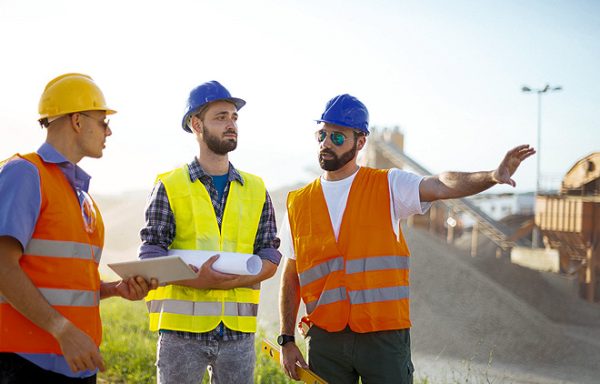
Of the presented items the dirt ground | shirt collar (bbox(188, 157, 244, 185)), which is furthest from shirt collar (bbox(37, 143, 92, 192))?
the dirt ground

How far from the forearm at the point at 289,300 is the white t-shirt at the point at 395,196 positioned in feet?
0.52

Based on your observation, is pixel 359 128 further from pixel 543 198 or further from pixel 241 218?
pixel 543 198

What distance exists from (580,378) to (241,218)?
472 inches

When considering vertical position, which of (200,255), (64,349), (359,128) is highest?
(359,128)

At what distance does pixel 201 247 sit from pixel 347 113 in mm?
1269

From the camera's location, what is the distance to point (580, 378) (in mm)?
12906

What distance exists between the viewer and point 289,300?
4.00 meters

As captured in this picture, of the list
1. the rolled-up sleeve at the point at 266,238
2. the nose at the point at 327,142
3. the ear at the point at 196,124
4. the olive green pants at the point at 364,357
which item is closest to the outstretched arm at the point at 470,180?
the nose at the point at 327,142

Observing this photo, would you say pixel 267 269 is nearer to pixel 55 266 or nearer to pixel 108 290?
pixel 108 290

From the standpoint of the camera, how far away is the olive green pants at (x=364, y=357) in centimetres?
341

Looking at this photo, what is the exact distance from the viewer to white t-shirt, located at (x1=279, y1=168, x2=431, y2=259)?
3.50 m

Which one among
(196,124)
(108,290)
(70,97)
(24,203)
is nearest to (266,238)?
(196,124)

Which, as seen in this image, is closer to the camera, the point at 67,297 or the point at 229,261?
the point at 67,297

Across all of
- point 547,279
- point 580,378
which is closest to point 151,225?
point 580,378
